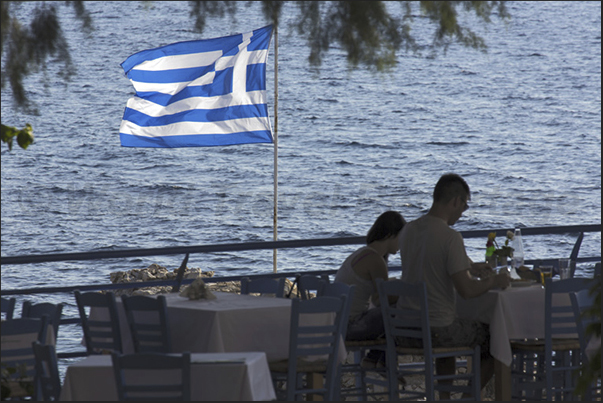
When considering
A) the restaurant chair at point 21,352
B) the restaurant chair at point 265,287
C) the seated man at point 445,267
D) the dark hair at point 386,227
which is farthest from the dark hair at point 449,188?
the restaurant chair at point 21,352

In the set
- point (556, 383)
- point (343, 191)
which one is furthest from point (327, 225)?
point (556, 383)

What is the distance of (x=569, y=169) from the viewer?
4894cm

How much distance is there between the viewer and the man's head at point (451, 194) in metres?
4.55

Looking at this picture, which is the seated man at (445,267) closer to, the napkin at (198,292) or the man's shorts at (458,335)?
the man's shorts at (458,335)

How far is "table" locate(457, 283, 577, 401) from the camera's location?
455 cm

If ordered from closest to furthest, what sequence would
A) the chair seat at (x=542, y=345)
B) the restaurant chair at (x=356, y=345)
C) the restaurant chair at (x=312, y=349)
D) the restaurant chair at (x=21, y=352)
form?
the restaurant chair at (x=21, y=352), the restaurant chair at (x=312, y=349), the restaurant chair at (x=356, y=345), the chair seat at (x=542, y=345)

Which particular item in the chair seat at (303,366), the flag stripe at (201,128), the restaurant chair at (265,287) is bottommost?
the flag stripe at (201,128)

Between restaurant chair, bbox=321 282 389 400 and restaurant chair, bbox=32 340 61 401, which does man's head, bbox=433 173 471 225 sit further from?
restaurant chair, bbox=32 340 61 401

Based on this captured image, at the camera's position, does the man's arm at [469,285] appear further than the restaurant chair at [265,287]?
No

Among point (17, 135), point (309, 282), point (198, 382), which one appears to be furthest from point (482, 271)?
point (17, 135)

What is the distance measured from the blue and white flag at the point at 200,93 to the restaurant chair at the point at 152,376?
8481mm

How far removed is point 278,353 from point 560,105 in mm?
47901

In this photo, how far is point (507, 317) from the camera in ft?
15.1

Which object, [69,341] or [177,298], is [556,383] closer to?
[177,298]
